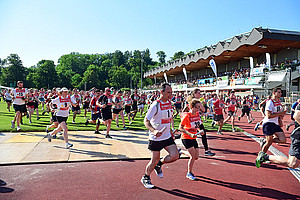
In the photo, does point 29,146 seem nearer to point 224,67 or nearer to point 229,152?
point 229,152

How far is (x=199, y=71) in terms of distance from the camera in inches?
2051

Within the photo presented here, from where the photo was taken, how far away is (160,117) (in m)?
4.05

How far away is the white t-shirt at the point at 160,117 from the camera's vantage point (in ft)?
13.1

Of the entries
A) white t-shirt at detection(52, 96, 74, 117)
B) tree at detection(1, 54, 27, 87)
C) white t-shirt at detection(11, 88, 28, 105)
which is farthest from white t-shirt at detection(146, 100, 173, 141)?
tree at detection(1, 54, 27, 87)

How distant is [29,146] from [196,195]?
18.1ft

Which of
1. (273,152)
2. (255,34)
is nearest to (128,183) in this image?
(273,152)

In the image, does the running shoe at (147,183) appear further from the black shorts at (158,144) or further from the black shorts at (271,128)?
the black shorts at (271,128)

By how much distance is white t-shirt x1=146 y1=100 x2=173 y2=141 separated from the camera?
3.98 metres

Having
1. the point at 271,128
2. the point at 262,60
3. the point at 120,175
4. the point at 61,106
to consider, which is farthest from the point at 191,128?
the point at 262,60

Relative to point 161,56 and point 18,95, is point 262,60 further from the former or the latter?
point 161,56

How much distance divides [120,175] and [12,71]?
258 feet

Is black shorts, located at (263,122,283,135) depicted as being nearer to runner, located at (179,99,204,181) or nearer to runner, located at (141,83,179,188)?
runner, located at (179,99,204,181)

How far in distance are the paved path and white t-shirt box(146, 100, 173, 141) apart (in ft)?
3.51

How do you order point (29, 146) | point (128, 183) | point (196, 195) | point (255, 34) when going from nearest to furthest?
point (196, 195), point (128, 183), point (29, 146), point (255, 34)
